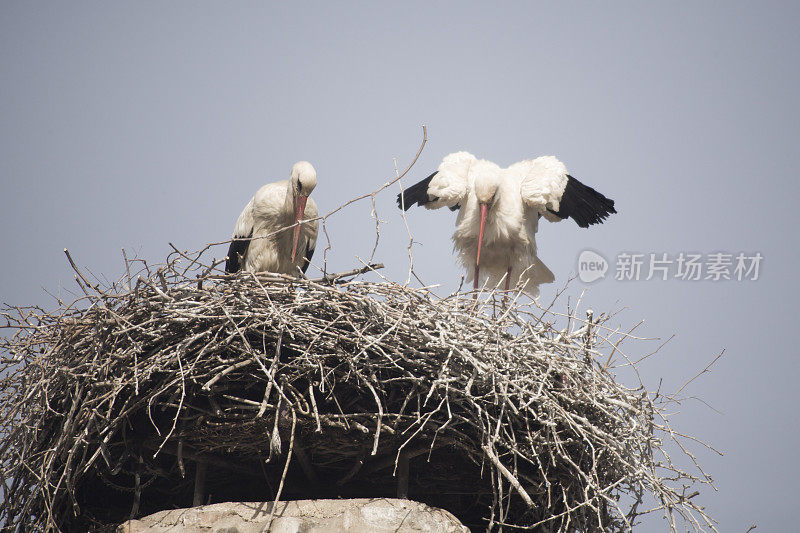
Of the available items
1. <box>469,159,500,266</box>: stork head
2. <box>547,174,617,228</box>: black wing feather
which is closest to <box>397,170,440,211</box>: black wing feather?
<box>469,159,500,266</box>: stork head

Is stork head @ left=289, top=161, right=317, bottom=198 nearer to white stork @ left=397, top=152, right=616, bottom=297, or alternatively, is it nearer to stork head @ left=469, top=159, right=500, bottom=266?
white stork @ left=397, top=152, right=616, bottom=297

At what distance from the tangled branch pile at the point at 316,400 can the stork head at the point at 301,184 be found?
1.79 meters

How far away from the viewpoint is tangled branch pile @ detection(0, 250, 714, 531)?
3.42 meters

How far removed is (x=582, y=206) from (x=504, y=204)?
0.63m

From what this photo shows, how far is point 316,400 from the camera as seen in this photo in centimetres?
363

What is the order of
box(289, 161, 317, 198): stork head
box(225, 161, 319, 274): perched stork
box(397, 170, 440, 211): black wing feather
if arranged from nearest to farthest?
box(289, 161, 317, 198): stork head < box(225, 161, 319, 274): perched stork < box(397, 170, 440, 211): black wing feather

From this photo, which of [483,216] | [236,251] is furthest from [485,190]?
[236,251]

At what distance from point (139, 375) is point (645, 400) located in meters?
2.16

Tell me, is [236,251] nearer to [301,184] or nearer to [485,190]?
[301,184]

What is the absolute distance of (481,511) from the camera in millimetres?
4051

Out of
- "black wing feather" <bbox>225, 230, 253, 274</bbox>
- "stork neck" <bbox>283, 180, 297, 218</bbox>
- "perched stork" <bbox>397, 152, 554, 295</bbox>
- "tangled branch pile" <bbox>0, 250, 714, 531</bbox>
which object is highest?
"perched stork" <bbox>397, 152, 554, 295</bbox>

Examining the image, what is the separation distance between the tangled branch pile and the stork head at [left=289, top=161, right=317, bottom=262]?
179 cm

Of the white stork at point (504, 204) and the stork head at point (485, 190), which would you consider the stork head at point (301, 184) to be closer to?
the white stork at point (504, 204)

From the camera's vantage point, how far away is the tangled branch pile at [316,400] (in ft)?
11.2
